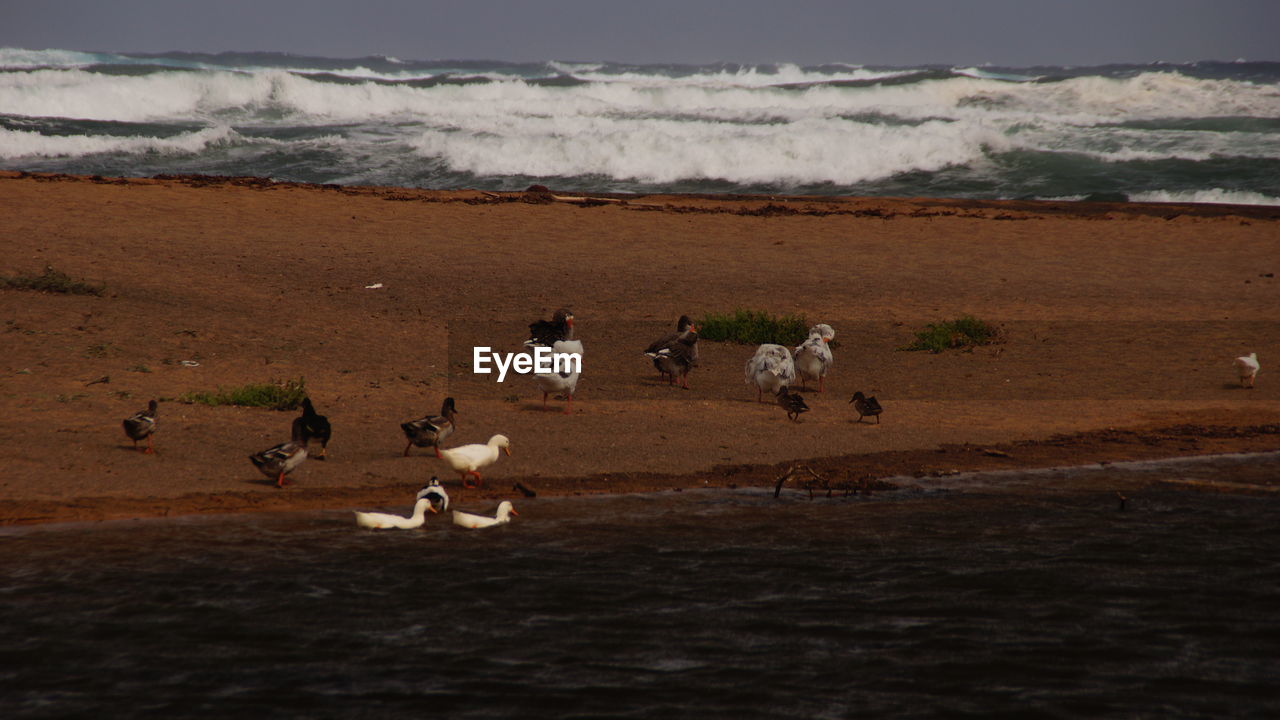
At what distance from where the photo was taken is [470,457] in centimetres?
1065

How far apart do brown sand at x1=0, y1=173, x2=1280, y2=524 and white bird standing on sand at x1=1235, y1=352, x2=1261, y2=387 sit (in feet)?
0.49

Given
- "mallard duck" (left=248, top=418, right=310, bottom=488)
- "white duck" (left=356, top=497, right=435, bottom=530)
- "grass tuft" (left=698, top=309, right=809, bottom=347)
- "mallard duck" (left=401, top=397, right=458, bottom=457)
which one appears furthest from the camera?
"grass tuft" (left=698, top=309, right=809, bottom=347)

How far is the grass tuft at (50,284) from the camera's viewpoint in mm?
16688

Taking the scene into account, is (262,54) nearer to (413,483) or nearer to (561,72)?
(561,72)

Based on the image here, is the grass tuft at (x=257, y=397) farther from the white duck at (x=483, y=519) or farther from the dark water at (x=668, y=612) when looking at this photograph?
the white duck at (x=483, y=519)

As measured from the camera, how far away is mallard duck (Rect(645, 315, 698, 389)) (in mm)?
14859

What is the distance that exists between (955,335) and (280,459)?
32.4 ft

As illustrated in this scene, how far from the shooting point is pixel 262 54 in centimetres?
13638

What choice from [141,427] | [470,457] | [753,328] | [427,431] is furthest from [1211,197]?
[141,427]

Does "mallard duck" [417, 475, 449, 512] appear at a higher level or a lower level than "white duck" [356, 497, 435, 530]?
higher

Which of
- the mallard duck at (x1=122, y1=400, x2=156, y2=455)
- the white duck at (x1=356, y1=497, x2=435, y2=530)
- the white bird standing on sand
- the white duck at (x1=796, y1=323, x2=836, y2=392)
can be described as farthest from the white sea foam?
the mallard duck at (x1=122, y1=400, x2=156, y2=455)

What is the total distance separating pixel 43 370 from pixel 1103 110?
178 feet

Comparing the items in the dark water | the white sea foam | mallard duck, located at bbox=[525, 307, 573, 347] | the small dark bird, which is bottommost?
the dark water

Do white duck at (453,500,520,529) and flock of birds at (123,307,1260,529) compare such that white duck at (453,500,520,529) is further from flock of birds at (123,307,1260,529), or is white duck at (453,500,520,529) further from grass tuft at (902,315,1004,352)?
grass tuft at (902,315,1004,352)
